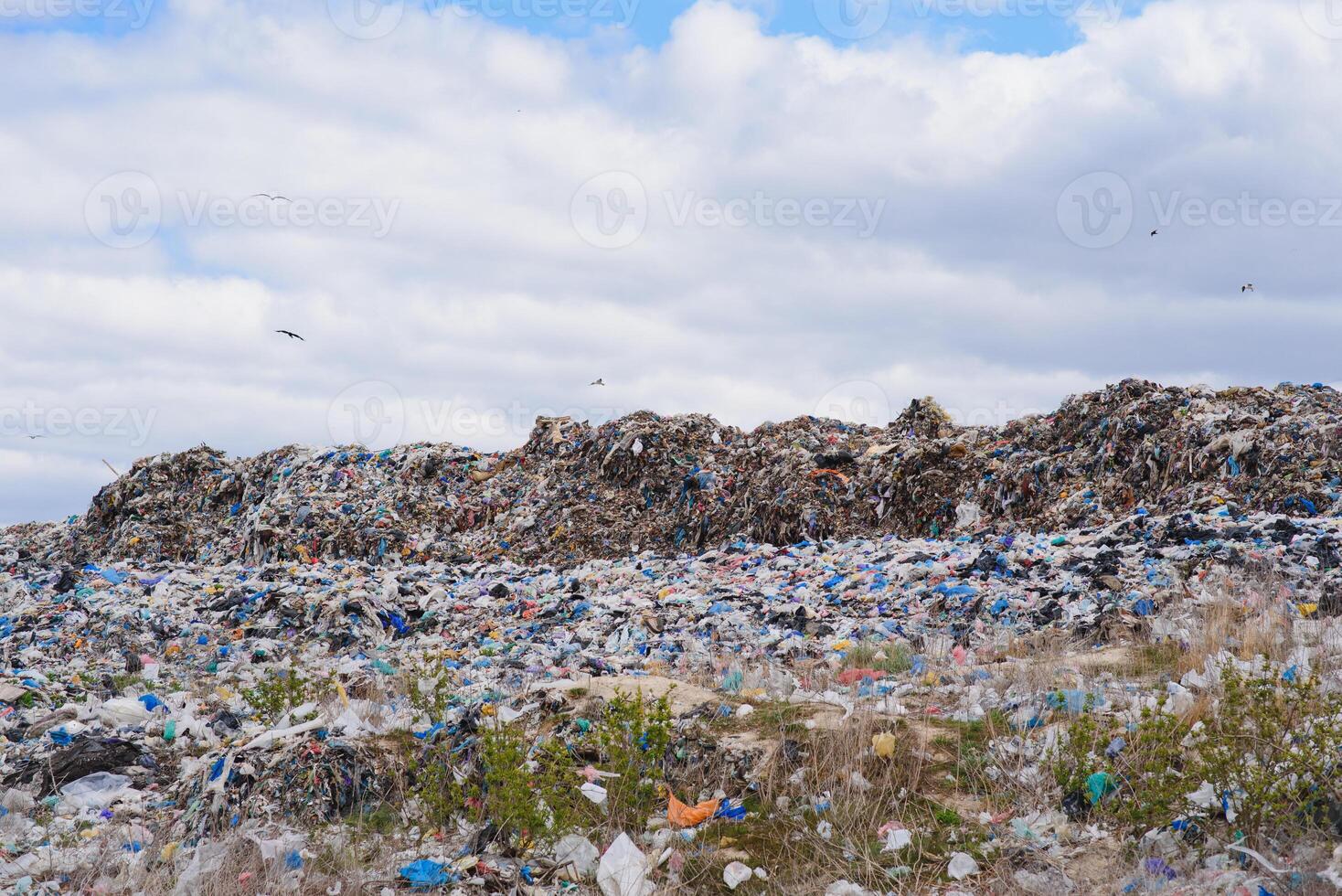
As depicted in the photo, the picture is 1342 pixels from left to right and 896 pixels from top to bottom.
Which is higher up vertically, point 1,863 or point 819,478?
point 819,478

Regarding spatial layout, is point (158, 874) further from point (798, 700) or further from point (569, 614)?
point (569, 614)

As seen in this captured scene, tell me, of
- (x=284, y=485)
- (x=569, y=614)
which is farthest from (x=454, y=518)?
(x=569, y=614)

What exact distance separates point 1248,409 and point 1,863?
1275cm

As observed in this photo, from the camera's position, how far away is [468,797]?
401cm

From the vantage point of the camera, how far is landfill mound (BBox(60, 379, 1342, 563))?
438 inches

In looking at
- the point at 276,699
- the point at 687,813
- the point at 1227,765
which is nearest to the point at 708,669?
the point at 687,813

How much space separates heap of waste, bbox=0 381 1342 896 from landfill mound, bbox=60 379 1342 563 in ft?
0.19

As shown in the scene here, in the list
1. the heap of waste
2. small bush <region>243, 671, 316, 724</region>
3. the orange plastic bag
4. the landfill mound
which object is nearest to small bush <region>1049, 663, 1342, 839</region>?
the heap of waste

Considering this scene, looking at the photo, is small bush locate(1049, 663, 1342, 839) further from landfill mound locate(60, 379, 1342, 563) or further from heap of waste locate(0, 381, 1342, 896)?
landfill mound locate(60, 379, 1342, 563)

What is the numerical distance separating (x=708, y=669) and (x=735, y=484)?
8.00 m

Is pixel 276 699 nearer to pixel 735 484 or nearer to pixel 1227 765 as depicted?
pixel 1227 765

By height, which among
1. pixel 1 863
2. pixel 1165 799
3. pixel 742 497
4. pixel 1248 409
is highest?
pixel 1248 409

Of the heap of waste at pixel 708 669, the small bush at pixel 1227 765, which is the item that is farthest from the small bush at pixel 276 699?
the small bush at pixel 1227 765

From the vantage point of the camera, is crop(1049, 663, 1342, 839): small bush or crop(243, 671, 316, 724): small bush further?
crop(243, 671, 316, 724): small bush
